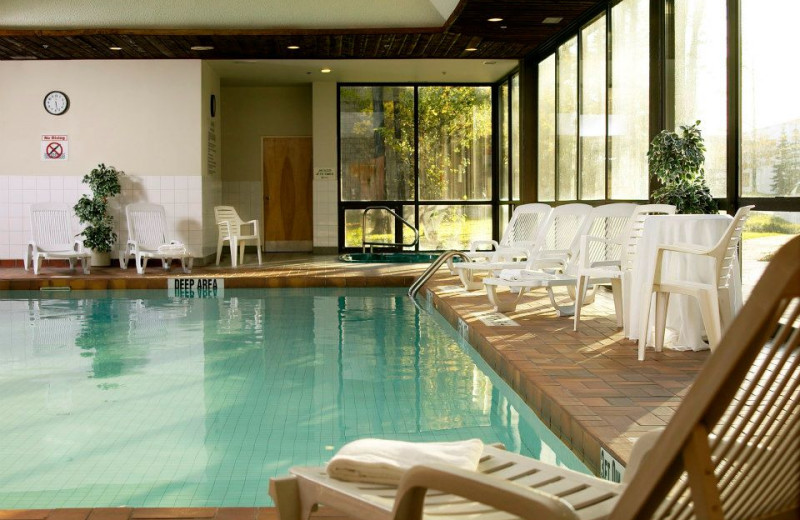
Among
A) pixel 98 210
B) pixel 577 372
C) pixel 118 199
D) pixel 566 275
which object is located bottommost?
pixel 577 372

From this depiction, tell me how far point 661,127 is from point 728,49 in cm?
132

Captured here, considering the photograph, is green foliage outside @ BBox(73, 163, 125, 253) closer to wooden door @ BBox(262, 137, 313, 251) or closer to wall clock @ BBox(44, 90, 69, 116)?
wall clock @ BBox(44, 90, 69, 116)

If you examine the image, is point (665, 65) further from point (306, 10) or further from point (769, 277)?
point (769, 277)

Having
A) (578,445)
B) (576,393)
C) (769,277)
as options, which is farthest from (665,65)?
(769,277)

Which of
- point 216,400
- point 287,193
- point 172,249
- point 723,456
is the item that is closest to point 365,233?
point 287,193

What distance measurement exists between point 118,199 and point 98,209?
1.80 ft

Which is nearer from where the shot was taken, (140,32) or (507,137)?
(140,32)

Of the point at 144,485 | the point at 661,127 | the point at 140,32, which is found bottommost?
the point at 144,485

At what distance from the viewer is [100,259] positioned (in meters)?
11.9

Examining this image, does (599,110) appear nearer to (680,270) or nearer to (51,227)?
(680,270)

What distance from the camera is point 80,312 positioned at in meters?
8.23

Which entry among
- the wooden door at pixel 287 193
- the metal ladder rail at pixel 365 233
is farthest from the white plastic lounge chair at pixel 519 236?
the wooden door at pixel 287 193

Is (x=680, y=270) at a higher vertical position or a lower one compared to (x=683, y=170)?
lower

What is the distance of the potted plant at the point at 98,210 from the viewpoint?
11.5m
